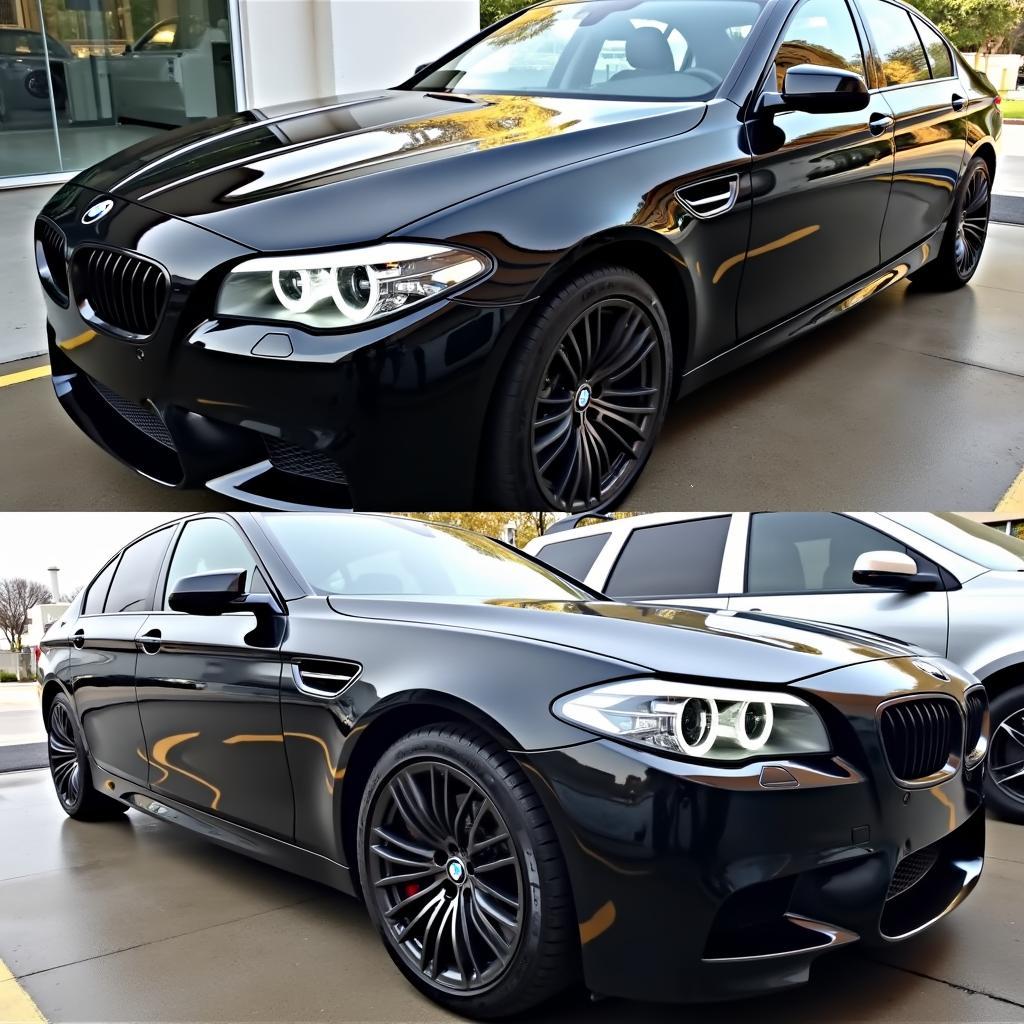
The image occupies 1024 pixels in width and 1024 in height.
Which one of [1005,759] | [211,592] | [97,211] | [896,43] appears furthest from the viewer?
[896,43]

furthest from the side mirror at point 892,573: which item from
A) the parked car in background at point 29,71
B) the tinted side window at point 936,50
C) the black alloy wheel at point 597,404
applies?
the parked car in background at point 29,71

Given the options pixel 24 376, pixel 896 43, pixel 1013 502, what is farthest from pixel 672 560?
pixel 24 376

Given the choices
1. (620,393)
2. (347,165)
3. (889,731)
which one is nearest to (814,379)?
(620,393)

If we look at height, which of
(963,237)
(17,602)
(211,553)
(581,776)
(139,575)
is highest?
(963,237)

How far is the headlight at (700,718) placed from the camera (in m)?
2.00

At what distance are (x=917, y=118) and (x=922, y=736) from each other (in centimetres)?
389

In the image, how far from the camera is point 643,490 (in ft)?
12.4

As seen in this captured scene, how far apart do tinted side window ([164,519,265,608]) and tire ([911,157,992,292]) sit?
4.43 meters

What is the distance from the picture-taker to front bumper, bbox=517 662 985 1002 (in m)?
1.94

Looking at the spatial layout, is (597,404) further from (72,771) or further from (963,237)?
(963,237)

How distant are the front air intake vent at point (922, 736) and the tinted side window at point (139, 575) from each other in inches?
96.9

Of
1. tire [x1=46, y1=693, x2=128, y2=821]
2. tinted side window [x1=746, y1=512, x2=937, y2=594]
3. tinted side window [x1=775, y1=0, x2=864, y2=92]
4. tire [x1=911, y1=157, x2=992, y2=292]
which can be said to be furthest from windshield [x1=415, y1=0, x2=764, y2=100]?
tire [x1=46, y1=693, x2=128, y2=821]

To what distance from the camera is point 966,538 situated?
4.06 meters

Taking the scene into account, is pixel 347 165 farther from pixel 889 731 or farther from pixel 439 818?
pixel 889 731
